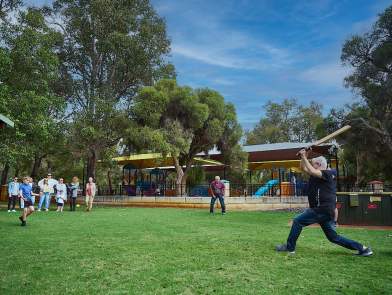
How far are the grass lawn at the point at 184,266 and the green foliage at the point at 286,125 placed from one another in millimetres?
53267

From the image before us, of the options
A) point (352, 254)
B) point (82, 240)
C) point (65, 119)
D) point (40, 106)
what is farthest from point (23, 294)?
point (65, 119)

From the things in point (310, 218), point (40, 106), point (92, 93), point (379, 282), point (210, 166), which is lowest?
point (379, 282)

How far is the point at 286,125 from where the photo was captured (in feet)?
209

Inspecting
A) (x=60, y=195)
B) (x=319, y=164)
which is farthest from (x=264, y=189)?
(x=319, y=164)

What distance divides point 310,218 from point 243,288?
105 inches

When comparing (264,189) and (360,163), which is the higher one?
(360,163)

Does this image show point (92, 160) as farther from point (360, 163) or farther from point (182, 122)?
point (360, 163)

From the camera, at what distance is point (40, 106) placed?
22047 mm

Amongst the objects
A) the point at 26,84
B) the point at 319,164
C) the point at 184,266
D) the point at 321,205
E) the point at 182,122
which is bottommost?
the point at 184,266

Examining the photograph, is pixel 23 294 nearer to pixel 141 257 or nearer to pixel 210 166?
pixel 141 257

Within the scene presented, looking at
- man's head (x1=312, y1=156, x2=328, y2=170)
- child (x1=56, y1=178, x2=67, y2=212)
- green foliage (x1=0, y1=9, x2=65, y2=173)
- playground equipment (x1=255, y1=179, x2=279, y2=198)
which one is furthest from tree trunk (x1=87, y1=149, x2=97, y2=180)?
man's head (x1=312, y1=156, x2=328, y2=170)

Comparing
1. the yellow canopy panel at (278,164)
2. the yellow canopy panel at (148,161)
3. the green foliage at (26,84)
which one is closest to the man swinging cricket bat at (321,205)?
the green foliage at (26,84)

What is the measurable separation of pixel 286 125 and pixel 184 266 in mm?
59459

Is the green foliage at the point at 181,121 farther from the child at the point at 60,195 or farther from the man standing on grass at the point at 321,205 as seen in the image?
the man standing on grass at the point at 321,205
